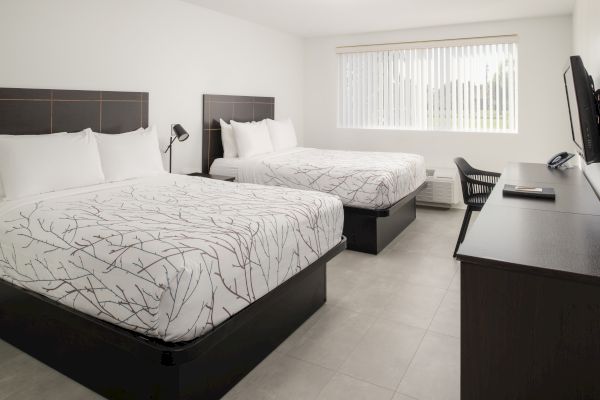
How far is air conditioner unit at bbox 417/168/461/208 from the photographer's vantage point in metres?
5.50

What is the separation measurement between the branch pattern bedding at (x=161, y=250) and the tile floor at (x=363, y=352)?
0.46 meters

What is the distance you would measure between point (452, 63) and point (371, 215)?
3.20 metres

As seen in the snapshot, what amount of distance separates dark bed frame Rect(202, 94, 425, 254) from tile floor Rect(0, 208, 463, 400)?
18.4 inches

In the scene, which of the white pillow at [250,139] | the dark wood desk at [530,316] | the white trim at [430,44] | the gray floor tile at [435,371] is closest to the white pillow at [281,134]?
the white pillow at [250,139]

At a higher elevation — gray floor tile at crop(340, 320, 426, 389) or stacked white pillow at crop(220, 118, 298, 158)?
stacked white pillow at crop(220, 118, 298, 158)

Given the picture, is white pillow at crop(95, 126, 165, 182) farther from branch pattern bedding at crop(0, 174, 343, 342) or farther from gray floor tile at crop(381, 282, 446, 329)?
gray floor tile at crop(381, 282, 446, 329)

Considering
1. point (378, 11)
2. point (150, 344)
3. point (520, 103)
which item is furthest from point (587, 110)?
point (520, 103)

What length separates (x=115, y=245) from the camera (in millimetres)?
1785

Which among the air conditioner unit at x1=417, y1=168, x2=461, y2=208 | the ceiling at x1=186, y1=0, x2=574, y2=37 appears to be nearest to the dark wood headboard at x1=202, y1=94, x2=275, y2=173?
the ceiling at x1=186, y1=0, x2=574, y2=37

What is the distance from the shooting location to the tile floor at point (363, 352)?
6.57 ft

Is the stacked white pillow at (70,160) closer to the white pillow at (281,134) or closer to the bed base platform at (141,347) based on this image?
the bed base platform at (141,347)

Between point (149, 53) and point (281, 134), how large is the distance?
204 cm

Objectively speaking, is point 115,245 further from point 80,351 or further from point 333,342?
point 333,342

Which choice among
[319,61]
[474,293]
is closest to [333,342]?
[474,293]
